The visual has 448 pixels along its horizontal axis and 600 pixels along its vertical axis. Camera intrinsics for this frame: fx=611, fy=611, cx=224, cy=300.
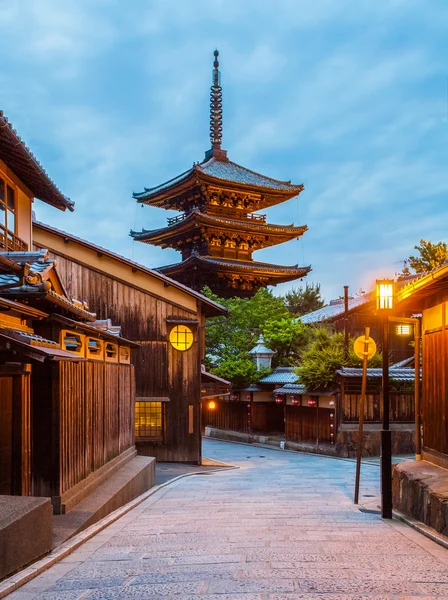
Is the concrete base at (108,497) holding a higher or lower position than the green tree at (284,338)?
lower

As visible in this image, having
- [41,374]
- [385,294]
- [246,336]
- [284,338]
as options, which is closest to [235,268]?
[246,336]

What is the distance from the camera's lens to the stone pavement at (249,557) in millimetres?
5270

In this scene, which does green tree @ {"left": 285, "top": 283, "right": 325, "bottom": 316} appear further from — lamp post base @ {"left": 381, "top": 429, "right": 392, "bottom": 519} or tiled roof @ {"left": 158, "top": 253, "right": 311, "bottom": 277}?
lamp post base @ {"left": 381, "top": 429, "right": 392, "bottom": 519}

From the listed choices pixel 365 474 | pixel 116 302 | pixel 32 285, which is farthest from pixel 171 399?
pixel 32 285

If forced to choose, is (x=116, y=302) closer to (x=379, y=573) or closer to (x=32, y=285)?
(x=32, y=285)

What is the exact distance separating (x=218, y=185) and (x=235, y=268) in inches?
201

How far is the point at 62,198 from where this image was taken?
45.5 feet

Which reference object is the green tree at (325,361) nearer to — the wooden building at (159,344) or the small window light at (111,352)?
the wooden building at (159,344)

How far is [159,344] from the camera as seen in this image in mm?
21812

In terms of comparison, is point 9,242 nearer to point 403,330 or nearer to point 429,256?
point 403,330

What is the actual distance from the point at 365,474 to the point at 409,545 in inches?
484

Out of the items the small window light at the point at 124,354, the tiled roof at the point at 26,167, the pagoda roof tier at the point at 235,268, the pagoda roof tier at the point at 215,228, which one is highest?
the pagoda roof tier at the point at 215,228

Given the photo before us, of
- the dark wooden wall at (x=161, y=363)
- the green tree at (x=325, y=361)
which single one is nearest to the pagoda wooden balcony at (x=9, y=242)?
the dark wooden wall at (x=161, y=363)

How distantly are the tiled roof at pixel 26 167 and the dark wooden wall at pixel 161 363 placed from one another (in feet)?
23.5
